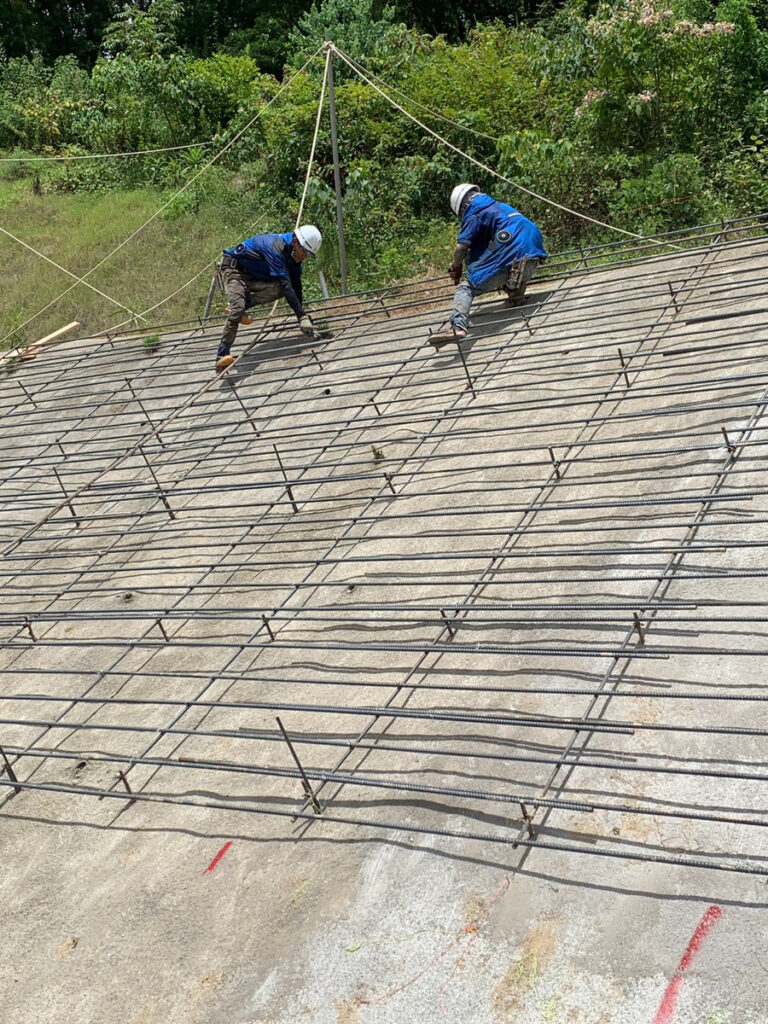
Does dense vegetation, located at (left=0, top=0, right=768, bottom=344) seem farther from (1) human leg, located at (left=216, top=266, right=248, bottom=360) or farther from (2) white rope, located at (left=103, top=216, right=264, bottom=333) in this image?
(1) human leg, located at (left=216, top=266, right=248, bottom=360)

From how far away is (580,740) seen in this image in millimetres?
3555

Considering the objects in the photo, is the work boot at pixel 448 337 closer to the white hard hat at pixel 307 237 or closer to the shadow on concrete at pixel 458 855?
the white hard hat at pixel 307 237

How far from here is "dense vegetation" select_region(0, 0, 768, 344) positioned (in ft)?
32.4

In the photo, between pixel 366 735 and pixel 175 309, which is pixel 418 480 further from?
pixel 175 309

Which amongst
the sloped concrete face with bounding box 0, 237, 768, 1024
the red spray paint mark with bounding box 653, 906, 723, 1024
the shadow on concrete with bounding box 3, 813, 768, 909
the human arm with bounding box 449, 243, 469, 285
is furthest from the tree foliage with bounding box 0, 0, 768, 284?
the red spray paint mark with bounding box 653, 906, 723, 1024

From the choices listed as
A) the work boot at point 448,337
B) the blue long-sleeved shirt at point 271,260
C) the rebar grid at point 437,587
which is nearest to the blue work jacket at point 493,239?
the rebar grid at point 437,587

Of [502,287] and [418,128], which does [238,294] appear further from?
[418,128]

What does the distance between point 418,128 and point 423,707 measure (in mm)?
10067

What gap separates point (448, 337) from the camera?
7.09 m

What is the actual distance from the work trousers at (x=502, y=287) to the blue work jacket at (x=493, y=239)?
40 mm

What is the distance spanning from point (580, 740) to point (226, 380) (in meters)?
5.27

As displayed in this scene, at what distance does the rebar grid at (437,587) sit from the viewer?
11.5ft

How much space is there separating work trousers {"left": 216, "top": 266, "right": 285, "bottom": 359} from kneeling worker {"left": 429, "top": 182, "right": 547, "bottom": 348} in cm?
170

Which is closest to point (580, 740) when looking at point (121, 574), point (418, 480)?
point (418, 480)
